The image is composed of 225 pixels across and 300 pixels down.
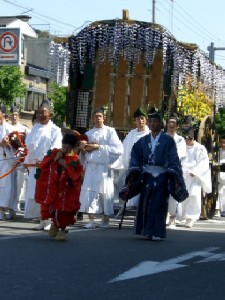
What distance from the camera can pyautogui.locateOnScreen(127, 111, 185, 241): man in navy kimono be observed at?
1167 centimetres

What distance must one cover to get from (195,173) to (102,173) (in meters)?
2.28

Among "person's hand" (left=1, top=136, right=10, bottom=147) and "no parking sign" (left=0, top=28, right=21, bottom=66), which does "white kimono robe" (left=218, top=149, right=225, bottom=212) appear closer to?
"person's hand" (left=1, top=136, right=10, bottom=147)

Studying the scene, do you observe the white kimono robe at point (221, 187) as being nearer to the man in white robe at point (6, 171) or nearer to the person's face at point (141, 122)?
the person's face at point (141, 122)

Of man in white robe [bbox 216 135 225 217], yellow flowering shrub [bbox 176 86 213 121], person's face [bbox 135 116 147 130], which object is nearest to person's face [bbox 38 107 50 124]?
person's face [bbox 135 116 147 130]

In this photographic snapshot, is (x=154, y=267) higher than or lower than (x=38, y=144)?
lower

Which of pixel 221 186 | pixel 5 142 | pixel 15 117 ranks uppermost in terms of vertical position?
pixel 15 117

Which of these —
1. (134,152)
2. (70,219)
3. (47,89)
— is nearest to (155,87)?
(134,152)

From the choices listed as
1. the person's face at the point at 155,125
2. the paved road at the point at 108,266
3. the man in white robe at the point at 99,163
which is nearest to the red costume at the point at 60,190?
the paved road at the point at 108,266

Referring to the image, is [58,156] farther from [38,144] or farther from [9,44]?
[9,44]

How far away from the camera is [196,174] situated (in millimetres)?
15125

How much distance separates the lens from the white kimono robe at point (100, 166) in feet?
44.0

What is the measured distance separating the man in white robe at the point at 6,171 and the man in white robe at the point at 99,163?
1.24 meters

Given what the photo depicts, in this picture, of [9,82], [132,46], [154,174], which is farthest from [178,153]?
[9,82]

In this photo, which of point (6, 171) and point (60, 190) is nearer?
point (60, 190)
